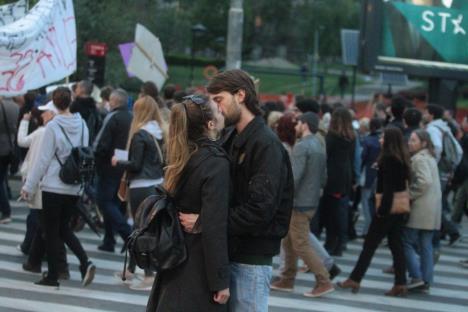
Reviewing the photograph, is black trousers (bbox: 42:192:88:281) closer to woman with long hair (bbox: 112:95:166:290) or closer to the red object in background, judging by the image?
woman with long hair (bbox: 112:95:166:290)

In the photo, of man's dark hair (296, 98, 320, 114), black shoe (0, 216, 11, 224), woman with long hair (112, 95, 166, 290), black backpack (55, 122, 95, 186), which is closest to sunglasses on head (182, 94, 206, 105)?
black backpack (55, 122, 95, 186)

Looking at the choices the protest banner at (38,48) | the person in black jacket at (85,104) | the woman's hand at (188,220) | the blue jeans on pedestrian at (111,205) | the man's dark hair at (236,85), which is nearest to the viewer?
the woman's hand at (188,220)

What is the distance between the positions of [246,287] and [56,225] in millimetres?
4329

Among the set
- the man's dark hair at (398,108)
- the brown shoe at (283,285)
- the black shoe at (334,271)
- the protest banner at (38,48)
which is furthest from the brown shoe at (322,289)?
the protest banner at (38,48)

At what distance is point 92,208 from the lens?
14195mm

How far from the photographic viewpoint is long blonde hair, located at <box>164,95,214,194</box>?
506 cm

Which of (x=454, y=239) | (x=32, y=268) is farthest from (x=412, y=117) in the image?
(x=32, y=268)

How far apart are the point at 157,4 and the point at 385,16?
243 inches

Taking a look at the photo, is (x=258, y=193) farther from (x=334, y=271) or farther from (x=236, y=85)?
(x=334, y=271)

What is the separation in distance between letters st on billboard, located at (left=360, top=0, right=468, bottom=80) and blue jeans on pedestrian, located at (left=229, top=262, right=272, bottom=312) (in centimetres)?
1186

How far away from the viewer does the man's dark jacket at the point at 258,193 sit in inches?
199

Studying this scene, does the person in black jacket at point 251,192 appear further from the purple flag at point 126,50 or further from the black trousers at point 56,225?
the purple flag at point 126,50

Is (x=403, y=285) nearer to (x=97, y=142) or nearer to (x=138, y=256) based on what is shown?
(x=97, y=142)

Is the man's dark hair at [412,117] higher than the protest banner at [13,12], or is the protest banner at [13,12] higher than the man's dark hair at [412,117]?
the protest banner at [13,12]
